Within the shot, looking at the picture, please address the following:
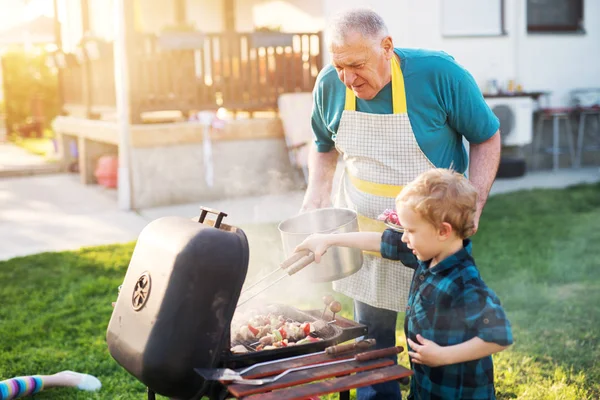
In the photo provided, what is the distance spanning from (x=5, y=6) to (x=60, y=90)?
25.9 ft

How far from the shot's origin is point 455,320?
2.05 metres

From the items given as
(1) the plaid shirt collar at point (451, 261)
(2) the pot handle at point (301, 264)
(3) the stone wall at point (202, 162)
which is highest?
(1) the plaid shirt collar at point (451, 261)

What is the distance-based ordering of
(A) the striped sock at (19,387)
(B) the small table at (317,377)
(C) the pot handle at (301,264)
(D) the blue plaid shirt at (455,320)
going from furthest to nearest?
(A) the striped sock at (19,387) < (C) the pot handle at (301,264) < (D) the blue plaid shirt at (455,320) < (B) the small table at (317,377)

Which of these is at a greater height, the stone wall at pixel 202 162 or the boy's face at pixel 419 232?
the boy's face at pixel 419 232

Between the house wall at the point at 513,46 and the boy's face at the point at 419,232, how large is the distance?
760cm

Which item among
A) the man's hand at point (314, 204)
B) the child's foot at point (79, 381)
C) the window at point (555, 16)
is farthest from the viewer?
the window at point (555, 16)

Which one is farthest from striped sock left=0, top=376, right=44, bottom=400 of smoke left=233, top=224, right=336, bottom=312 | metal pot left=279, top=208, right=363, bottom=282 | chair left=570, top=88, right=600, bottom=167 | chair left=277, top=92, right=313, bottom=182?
chair left=570, top=88, right=600, bottom=167

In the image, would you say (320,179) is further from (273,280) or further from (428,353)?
(428,353)

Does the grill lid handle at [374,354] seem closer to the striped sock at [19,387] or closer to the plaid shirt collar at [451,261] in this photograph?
the plaid shirt collar at [451,261]

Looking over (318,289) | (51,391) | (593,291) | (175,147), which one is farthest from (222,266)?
(175,147)

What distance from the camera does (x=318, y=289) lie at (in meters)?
5.24

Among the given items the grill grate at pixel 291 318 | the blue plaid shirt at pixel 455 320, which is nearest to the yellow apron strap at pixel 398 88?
the blue plaid shirt at pixel 455 320

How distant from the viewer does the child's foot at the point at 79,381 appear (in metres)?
3.61

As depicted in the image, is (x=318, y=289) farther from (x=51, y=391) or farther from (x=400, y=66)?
(x=400, y=66)
